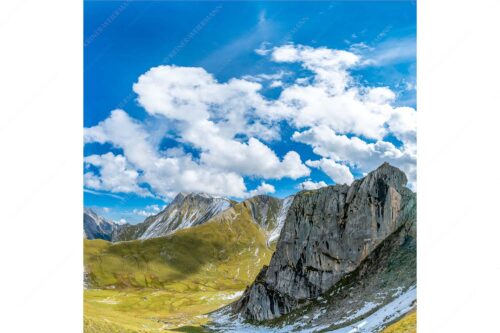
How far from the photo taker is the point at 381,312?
251 ft

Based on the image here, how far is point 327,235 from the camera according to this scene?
391 feet

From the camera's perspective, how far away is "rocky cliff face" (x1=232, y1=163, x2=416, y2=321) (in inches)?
4291

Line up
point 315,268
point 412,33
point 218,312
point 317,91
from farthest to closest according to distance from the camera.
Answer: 1. point 317,91
2. point 218,312
3. point 315,268
4. point 412,33

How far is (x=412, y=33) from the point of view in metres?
84.5

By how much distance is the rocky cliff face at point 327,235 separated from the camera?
358 ft

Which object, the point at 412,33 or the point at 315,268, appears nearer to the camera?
the point at 412,33
